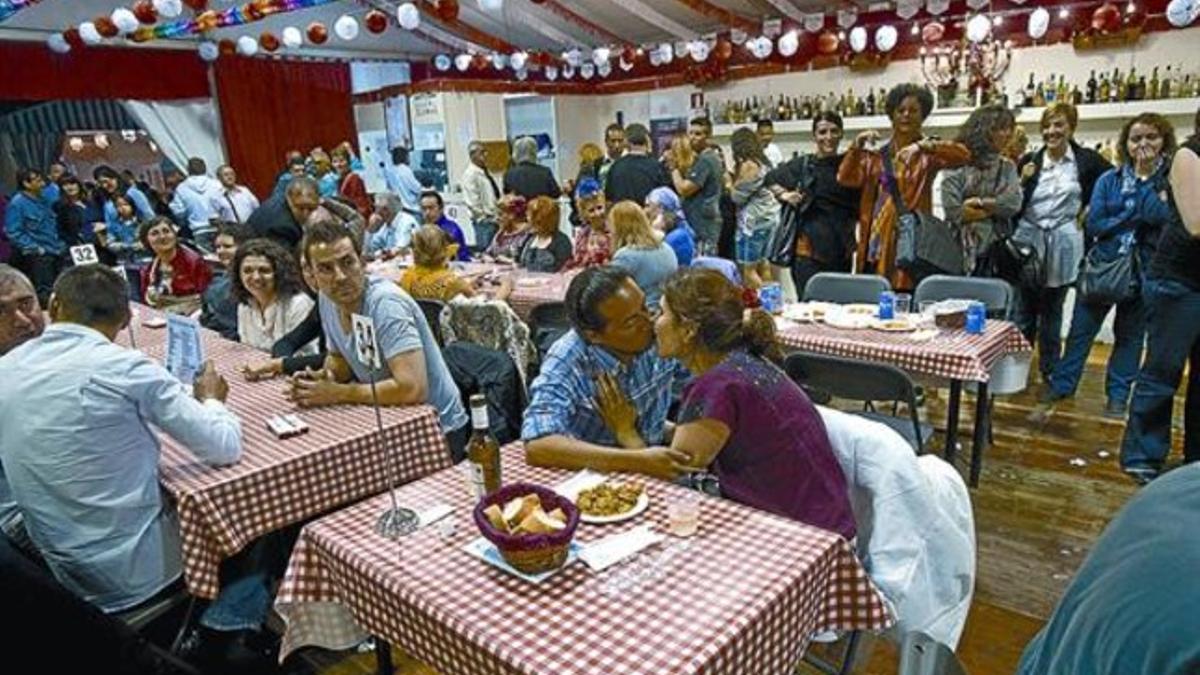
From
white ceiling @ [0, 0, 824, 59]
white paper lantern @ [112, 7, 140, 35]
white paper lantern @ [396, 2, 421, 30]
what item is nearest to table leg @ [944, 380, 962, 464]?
white paper lantern @ [396, 2, 421, 30]

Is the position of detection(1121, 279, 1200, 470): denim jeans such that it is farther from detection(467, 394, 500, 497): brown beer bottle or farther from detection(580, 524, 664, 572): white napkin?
detection(467, 394, 500, 497): brown beer bottle

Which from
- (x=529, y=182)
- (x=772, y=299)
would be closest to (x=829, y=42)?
(x=529, y=182)

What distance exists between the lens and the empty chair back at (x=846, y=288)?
11.6ft

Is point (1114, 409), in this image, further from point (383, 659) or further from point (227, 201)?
point (227, 201)

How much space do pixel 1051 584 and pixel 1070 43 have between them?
19.6ft

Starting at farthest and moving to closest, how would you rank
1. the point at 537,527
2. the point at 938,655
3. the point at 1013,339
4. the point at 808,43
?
the point at 808,43
the point at 1013,339
the point at 537,527
the point at 938,655

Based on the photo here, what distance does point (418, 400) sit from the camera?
2369 millimetres

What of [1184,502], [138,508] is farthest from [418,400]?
[1184,502]

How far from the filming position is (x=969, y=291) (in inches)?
136

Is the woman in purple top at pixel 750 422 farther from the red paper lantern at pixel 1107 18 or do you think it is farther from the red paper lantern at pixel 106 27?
the red paper lantern at pixel 106 27

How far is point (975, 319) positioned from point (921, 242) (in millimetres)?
831

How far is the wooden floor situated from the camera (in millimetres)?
2287

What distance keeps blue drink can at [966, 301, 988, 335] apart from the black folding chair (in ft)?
1.60

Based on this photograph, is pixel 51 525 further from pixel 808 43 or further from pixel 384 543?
pixel 808 43
